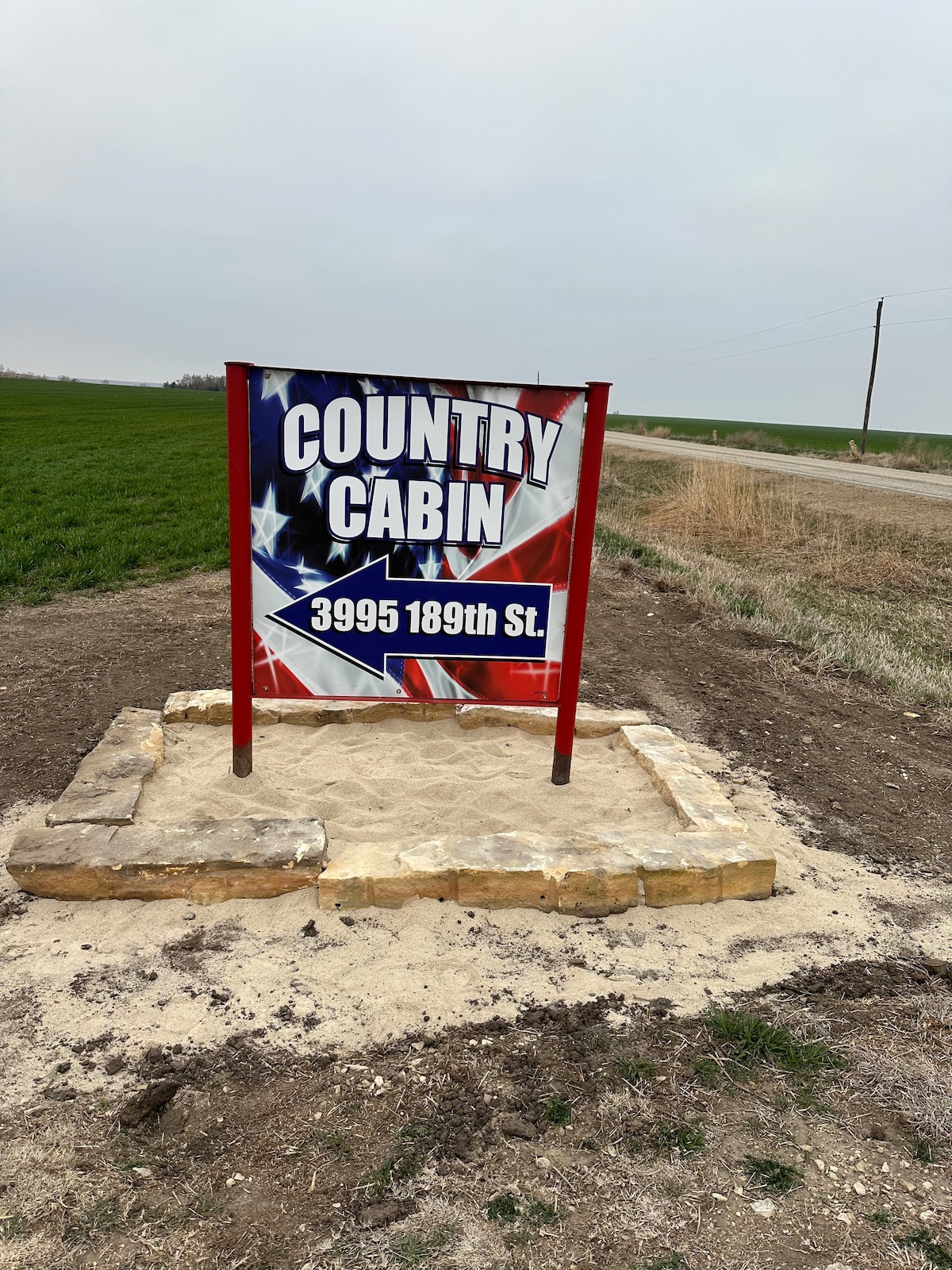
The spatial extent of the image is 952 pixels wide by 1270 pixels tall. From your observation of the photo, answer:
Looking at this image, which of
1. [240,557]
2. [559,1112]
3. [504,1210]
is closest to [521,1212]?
[504,1210]

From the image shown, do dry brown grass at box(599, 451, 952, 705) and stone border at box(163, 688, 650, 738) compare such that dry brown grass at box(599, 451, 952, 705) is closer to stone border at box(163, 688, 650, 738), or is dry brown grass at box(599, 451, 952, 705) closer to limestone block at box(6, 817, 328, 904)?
stone border at box(163, 688, 650, 738)

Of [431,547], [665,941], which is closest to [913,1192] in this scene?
[665,941]

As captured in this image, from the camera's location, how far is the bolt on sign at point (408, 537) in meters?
3.64

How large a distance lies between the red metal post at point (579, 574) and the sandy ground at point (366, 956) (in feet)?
1.59

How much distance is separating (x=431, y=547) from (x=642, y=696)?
253 centimetres

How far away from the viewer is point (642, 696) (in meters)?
5.75

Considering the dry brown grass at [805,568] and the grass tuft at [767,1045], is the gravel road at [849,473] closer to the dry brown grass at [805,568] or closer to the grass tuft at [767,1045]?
the dry brown grass at [805,568]

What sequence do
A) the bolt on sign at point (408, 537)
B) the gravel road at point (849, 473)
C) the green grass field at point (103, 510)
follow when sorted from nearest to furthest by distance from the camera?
the bolt on sign at point (408, 537)
the green grass field at point (103, 510)
the gravel road at point (849, 473)

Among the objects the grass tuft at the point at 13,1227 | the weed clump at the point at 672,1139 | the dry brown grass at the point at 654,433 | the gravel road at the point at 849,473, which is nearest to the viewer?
the grass tuft at the point at 13,1227

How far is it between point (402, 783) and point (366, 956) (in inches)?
47.7

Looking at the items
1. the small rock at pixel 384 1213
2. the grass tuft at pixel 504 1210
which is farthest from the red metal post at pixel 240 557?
the grass tuft at pixel 504 1210

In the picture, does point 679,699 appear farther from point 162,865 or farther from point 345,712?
point 162,865

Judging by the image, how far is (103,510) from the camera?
485 inches

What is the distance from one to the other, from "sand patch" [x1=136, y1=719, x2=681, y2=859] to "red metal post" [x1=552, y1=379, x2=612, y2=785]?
0.80ft
